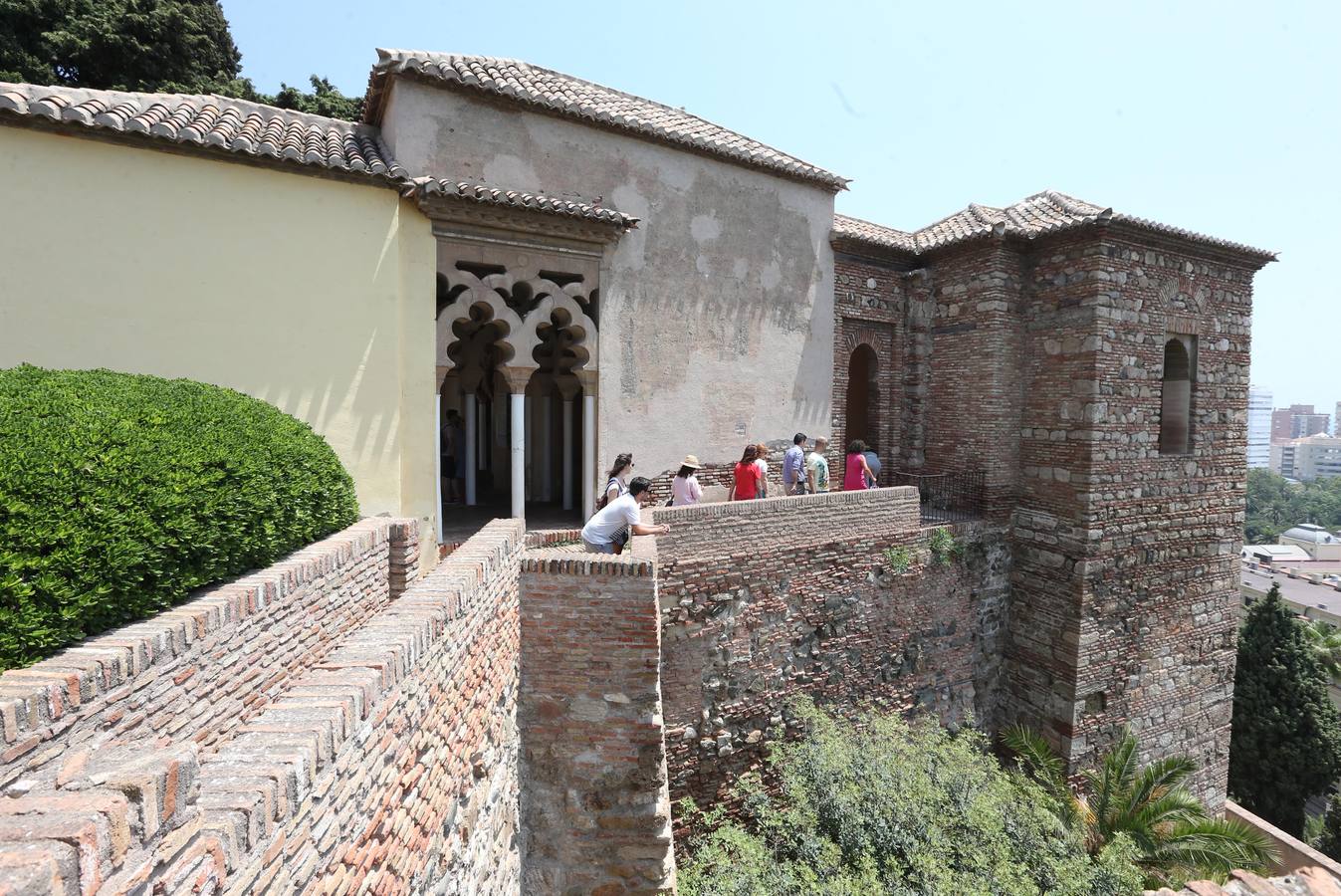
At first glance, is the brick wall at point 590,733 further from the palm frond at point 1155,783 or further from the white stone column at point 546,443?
the palm frond at point 1155,783

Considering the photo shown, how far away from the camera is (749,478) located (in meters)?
7.95

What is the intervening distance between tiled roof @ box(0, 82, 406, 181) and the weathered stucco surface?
1.98 ft

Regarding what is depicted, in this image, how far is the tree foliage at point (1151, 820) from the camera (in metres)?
7.56

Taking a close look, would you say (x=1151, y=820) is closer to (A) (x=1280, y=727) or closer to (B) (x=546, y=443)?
(A) (x=1280, y=727)

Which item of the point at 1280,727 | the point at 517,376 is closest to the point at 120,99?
the point at 517,376

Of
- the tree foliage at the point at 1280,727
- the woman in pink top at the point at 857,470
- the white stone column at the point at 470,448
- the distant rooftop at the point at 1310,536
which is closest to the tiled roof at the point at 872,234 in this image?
the woman in pink top at the point at 857,470

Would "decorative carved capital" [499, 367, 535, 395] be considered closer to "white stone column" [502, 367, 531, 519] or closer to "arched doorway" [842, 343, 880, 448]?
"white stone column" [502, 367, 531, 519]

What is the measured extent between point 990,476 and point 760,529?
4665mm

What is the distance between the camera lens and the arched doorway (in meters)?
11.3

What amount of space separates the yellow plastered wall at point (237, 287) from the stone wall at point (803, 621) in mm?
3360

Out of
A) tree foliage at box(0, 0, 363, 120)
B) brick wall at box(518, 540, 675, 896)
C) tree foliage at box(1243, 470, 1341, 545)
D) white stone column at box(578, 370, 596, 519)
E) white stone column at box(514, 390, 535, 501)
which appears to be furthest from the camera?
tree foliage at box(1243, 470, 1341, 545)

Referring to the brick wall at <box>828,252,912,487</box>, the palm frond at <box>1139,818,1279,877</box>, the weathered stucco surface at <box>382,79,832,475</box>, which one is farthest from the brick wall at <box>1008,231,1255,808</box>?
the weathered stucco surface at <box>382,79,832,475</box>

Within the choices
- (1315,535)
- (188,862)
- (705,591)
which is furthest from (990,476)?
(1315,535)

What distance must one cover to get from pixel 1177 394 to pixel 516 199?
419 inches
